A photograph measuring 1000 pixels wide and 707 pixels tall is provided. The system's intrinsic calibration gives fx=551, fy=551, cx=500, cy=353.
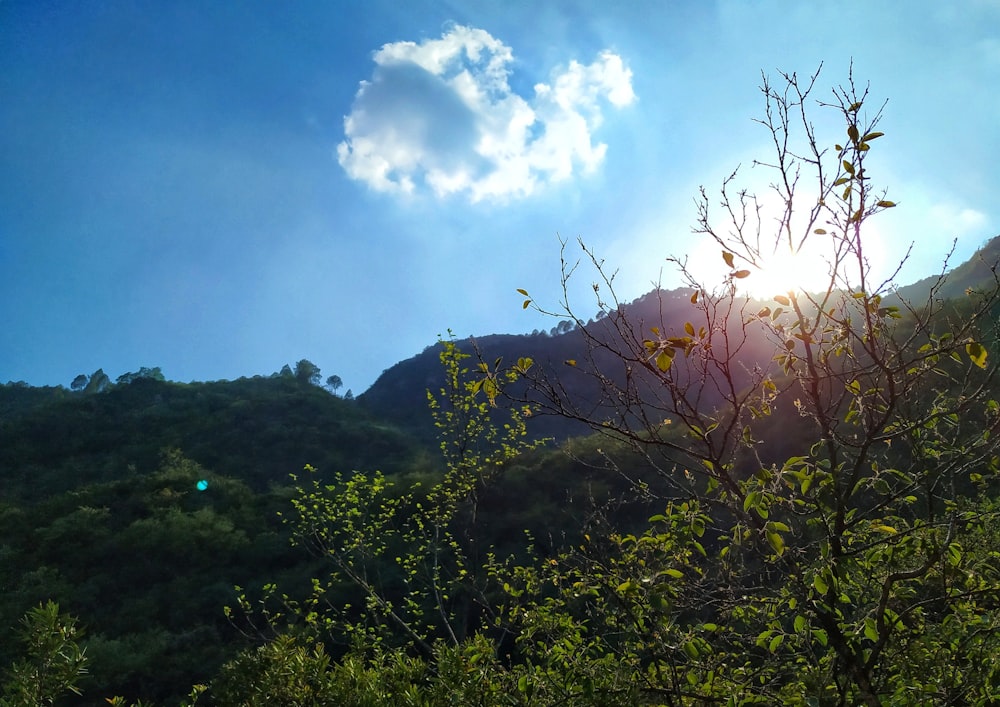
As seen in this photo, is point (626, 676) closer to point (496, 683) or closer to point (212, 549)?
point (496, 683)

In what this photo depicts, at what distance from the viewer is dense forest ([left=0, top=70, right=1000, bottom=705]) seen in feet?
8.02

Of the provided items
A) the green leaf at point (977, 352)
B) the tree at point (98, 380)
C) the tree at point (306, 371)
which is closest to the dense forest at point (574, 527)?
the green leaf at point (977, 352)

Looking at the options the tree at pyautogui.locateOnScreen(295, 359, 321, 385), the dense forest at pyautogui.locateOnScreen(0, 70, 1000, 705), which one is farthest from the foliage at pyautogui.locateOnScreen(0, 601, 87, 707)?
the tree at pyautogui.locateOnScreen(295, 359, 321, 385)

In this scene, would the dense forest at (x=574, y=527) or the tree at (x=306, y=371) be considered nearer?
the dense forest at (x=574, y=527)

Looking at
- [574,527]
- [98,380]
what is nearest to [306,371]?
[98,380]

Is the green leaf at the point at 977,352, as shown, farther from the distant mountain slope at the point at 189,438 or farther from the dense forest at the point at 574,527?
the distant mountain slope at the point at 189,438

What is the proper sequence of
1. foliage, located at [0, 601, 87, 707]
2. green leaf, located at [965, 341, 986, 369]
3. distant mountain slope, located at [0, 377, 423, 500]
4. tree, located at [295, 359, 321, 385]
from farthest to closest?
tree, located at [295, 359, 321, 385], distant mountain slope, located at [0, 377, 423, 500], foliage, located at [0, 601, 87, 707], green leaf, located at [965, 341, 986, 369]

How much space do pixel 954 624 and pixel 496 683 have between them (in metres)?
3.09

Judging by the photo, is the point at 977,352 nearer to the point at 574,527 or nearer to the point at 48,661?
the point at 48,661

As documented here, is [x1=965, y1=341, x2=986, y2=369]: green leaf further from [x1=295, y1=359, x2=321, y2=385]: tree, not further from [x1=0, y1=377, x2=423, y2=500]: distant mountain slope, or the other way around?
[x1=295, y1=359, x2=321, y2=385]: tree

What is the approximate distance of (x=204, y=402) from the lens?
171 ft

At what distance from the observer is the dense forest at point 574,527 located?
2.44 meters

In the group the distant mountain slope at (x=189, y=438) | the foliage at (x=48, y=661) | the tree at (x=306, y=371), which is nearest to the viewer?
the foliage at (x=48, y=661)

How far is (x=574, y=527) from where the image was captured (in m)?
18.8
